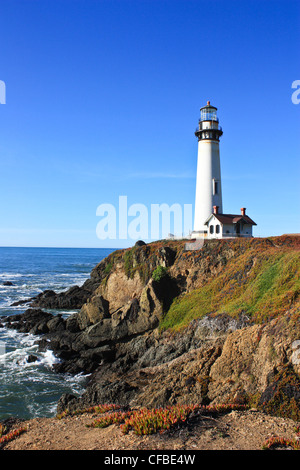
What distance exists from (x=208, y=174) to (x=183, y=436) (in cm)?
3031

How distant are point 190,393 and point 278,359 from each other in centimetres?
404

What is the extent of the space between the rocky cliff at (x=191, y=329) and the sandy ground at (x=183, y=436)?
141 centimetres

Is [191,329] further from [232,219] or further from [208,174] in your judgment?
[208,174]

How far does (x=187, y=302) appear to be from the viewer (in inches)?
992

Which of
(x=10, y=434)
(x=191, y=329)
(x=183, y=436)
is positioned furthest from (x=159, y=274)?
(x=183, y=436)

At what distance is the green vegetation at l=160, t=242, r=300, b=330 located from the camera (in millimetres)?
18234

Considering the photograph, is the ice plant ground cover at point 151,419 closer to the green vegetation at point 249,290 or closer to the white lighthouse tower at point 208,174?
the green vegetation at point 249,290

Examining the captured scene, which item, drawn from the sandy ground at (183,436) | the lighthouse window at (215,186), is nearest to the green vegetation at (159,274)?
the lighthouse window at (215,186)

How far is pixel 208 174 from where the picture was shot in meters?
36.4

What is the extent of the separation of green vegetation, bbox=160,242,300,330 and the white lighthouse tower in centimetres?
1046

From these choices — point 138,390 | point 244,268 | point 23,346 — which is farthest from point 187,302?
point 23,346

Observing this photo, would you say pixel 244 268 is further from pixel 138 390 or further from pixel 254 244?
pixel 138 390

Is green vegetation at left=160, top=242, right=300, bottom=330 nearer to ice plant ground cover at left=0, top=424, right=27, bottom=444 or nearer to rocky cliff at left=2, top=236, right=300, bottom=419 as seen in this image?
rocky cliff at left=2, top=236, right=300, bottom=419

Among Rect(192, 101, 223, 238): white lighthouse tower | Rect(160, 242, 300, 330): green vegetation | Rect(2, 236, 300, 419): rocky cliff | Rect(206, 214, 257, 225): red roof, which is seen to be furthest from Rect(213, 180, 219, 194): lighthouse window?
Rect(160, 242, 300, 330): green vegetation
